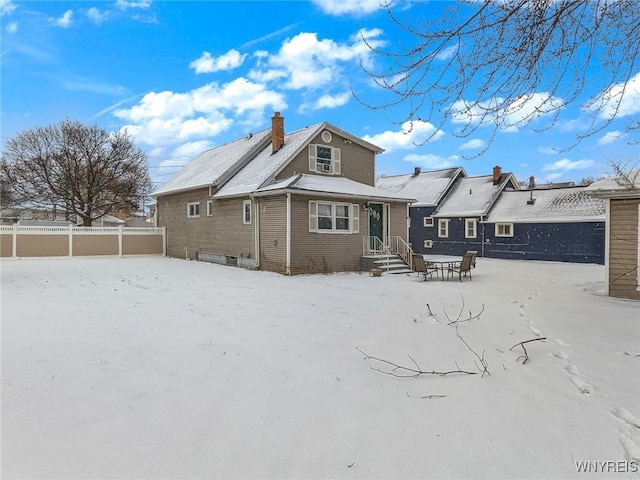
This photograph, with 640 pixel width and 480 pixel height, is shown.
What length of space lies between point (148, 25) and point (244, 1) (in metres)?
4.44

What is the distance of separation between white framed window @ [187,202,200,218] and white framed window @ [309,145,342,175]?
6.99 metres

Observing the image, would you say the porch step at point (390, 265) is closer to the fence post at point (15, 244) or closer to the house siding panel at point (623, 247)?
the house siding panel at point (623, 247)

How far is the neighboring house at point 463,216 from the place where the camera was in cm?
2612

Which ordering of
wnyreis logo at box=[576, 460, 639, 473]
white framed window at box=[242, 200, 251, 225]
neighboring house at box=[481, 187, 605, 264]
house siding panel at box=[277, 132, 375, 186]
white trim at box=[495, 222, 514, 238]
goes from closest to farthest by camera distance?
1. wnyreis logo at box=[576, 460, 639, 473]
2. white framed window at box=[242, 200, 251, 225]
3. house siding panel at box=[277, 132, 375, 186]
4. neighboring house at box=[481, 187, 605, 264]
5. white trim at box=[495, 222, 514, 238]

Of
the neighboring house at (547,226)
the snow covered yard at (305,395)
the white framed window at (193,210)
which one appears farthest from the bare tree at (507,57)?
the neighboring house at (547,226)

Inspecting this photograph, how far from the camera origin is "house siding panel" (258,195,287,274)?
14789 millimetres

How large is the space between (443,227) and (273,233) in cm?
1652

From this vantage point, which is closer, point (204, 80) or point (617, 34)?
point (617, 34)

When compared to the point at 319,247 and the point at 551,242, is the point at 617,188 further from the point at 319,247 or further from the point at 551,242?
the point at 551,242

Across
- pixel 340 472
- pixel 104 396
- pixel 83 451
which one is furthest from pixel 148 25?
pixel 340 472

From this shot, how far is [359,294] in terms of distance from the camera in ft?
32.4

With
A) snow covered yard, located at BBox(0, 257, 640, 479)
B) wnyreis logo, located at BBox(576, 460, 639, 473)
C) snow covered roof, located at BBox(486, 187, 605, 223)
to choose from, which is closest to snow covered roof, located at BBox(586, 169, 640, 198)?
snow covered yard, located at BBox(0, 257, 640, 479)

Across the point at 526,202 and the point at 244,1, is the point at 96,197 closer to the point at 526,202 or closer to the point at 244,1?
the point at 244,1

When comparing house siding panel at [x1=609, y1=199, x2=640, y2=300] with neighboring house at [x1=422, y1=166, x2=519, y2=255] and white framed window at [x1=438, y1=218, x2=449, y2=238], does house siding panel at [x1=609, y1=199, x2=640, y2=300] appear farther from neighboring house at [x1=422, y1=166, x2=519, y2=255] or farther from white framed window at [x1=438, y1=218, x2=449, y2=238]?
white framed window at [x1=438, y1=218, x2=449, y2=238]
